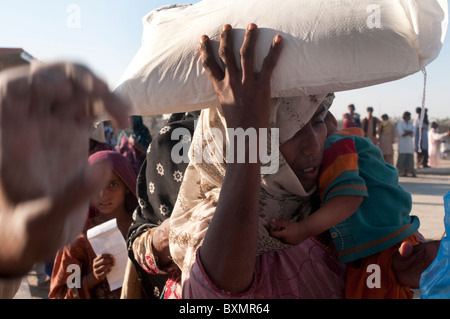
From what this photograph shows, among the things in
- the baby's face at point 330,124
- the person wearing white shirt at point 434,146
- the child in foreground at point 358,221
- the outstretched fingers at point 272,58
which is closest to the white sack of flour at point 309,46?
the outstretched fingers at point 272,58

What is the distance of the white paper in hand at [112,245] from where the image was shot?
2.14 metres

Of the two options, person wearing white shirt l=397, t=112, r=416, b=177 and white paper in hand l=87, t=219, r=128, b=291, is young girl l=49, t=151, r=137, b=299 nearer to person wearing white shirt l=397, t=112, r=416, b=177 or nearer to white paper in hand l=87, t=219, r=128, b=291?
white paper in hand l=87, t=219, r=128, b=291

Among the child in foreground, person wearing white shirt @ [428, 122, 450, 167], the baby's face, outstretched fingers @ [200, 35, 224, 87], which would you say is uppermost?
outstretched fingers @ [200, 35, 224, 87]

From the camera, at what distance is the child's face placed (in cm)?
279

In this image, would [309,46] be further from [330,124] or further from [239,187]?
[330,124]

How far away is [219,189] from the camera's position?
138 cm

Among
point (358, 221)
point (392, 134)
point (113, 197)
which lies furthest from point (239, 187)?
point (392, 134)

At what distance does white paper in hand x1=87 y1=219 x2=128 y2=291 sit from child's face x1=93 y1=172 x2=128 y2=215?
606 mm

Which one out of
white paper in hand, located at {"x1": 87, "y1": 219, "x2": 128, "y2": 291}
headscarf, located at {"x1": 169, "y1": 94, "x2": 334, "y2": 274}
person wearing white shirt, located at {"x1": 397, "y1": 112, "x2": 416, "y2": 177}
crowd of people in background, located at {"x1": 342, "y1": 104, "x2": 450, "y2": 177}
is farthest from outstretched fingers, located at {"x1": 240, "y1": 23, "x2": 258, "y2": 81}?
person wearing white shirt, located at {"x1": 397, "y1": 112, "x2": 416, "y2": 177}

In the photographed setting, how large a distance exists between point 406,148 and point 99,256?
11.5m

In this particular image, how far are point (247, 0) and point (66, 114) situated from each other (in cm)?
85

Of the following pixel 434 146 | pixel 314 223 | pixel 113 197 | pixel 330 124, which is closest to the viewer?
pixel 314 223

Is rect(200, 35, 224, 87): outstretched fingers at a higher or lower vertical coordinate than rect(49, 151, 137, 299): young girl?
higher

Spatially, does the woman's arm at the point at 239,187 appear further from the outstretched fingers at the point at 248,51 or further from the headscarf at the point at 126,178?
the headscarf at the point at 126,178
